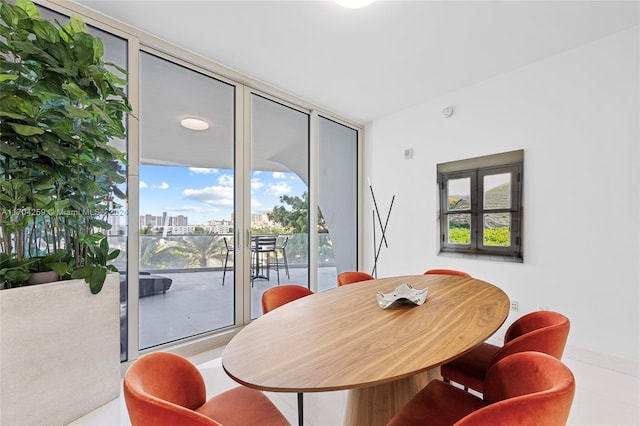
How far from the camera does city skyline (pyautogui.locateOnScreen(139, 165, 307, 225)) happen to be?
2.65m

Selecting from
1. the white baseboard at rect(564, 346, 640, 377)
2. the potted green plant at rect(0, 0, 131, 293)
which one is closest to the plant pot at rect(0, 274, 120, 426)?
the potted green plant at rect(0, 0, 131, 293)

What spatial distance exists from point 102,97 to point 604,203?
4007 mm

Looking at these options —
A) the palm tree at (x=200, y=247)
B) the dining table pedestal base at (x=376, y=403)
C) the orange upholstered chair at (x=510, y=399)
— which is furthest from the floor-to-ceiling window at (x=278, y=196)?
the orange upholstered chair at (x=510, y=399)

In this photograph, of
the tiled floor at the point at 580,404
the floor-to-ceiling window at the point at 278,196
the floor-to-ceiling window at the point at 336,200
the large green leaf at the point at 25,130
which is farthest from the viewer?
the floor-to-ceiling window at the point at 336,200

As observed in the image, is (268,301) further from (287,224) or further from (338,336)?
(287,224)

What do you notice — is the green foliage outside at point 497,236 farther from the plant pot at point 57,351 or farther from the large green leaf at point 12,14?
the large green leaf at point 12,14

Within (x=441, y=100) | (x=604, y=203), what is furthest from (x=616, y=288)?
(x=441, y=100)

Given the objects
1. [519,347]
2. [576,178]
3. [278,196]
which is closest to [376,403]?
[519,347]

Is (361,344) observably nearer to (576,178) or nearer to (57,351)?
(57,351)

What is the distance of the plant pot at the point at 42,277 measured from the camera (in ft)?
5.66

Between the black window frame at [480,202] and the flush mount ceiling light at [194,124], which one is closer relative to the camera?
the flush mount ceiling light at [194,124]

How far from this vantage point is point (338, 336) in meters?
1.21

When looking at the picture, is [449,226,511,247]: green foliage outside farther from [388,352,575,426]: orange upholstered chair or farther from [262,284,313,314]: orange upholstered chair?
[388,352,575,426]: orange upholstered chair

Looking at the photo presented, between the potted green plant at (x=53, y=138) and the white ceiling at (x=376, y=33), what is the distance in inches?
29.2
